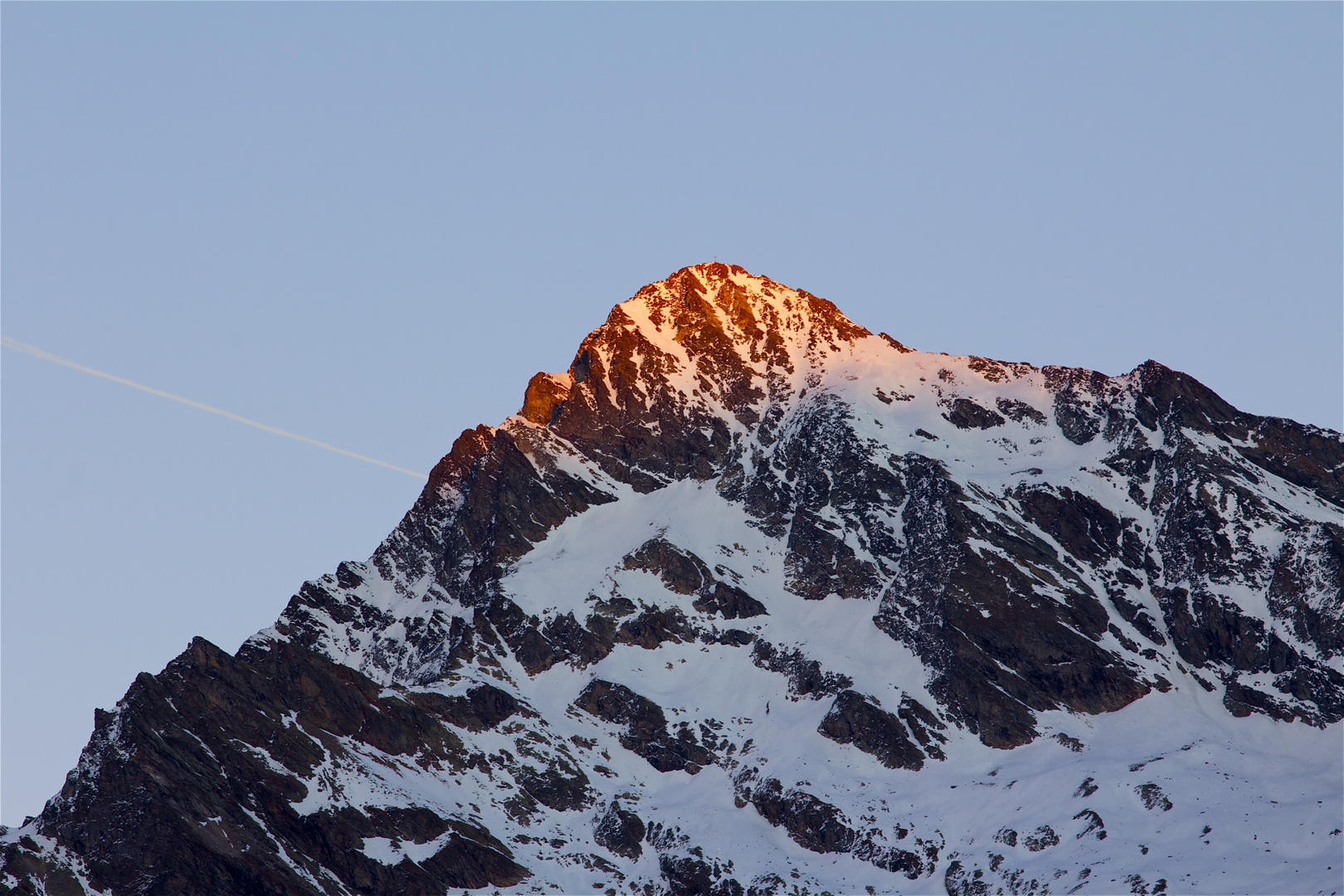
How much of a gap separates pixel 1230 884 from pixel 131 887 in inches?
3993

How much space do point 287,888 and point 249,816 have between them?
9853 mm

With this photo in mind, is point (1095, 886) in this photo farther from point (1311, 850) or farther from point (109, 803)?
point (109, 803)

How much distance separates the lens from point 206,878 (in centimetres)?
18988

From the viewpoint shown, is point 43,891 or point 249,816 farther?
point 249,816

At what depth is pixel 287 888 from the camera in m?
193

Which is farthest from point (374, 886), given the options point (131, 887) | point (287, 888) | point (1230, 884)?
point (1230, 884)

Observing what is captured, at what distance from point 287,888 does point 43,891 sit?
2185 centimetres

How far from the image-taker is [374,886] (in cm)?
19975

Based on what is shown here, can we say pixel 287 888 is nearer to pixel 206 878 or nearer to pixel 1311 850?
pixel 206 878

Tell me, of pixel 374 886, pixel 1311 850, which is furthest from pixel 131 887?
pixel 1311 850

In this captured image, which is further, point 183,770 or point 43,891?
point 183,770

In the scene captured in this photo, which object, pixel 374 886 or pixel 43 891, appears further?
pixel 374 886

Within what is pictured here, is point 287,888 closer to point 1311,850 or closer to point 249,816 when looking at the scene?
point 249,816

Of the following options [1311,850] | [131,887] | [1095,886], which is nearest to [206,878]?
[131,887]
